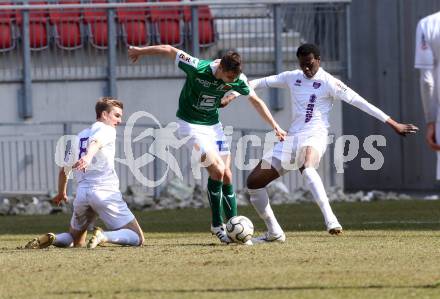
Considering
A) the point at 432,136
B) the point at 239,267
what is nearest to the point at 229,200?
the point at 239,267

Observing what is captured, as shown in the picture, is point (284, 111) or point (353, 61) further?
point (353, 61)

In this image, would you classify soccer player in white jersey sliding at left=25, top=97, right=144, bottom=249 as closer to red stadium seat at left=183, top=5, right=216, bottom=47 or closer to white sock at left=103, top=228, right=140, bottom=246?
white sock at left=103, top=228, right=140, bottom=246

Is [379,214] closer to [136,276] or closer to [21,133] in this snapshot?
[21,133]

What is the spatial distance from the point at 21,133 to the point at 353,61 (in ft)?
24.5

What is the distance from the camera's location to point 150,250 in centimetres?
1083

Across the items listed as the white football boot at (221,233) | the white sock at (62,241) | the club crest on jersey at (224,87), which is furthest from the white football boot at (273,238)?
the white sock at (62,241)

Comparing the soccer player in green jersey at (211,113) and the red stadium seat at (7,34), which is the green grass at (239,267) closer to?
the soccer player in green jersey at (211,113)

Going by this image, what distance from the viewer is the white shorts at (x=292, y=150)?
11.9 metres

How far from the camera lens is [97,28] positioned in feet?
71.7

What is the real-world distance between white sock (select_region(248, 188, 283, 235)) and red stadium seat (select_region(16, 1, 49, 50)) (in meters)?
10.7

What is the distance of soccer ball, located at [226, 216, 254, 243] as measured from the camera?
440 inches

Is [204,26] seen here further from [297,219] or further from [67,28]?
[297,219]

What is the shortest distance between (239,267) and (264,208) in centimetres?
255

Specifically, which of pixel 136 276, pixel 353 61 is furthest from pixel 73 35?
pixel 136 276
